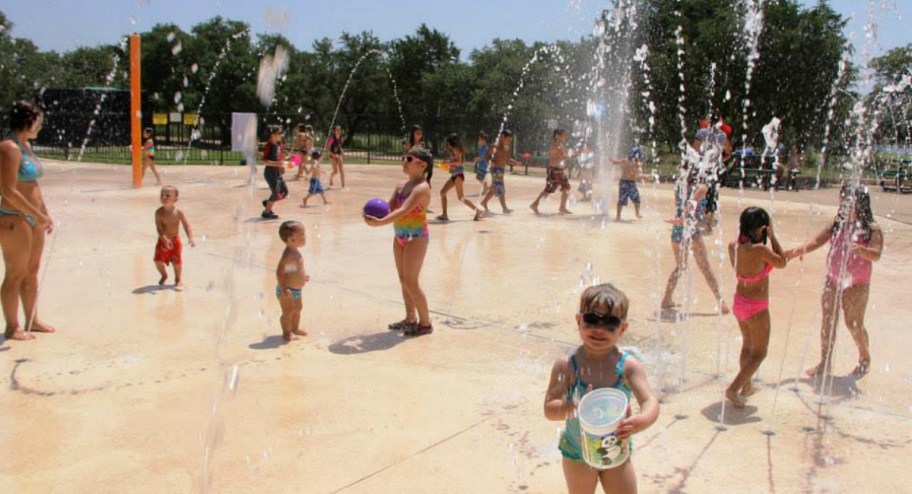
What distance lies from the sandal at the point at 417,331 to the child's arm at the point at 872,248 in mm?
3019

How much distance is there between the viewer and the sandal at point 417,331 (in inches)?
243

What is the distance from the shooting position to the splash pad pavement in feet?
12.6

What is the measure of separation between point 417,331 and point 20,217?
9.66 feet

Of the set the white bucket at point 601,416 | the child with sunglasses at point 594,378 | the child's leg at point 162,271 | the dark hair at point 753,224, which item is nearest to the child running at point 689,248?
the dark hair at point 753,224

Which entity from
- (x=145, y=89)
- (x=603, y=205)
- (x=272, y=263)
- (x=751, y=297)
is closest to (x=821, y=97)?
(x=603, y=205)

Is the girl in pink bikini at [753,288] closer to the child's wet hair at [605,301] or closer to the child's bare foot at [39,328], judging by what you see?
the child's wet hair at [605,301]

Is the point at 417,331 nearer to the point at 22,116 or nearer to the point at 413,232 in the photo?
the point at 413,232

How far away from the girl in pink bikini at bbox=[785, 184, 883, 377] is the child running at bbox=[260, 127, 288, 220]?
29.7ft

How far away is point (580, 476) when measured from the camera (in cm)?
299

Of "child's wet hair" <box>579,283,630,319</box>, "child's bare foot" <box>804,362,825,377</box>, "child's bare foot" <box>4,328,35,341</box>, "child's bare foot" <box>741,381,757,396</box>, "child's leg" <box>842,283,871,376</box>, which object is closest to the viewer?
"child's wet hair" <box>579,283,630,319</box>

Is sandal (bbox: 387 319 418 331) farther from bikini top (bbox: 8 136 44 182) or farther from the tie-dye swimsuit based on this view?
bikini top (bbox: 8 136 44 182)

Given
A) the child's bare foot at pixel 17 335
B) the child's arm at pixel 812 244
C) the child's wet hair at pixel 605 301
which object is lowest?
the child's bare foot at pixel 17 335

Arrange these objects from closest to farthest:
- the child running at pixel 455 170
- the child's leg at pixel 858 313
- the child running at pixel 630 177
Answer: the child's leg at pixel 858 313, the child running at pixel 455 170, the child running at pixel 630 177

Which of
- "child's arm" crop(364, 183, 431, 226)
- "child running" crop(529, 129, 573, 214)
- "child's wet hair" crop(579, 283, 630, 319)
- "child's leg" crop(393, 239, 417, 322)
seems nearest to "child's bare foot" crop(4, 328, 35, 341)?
"child's arm" crop(364, 183, 431, 226)
